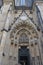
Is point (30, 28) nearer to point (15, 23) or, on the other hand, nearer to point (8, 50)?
point (15, 23)

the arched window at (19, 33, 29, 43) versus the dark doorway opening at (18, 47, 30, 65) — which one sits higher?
the arched window at (19, 33, 29, 43)

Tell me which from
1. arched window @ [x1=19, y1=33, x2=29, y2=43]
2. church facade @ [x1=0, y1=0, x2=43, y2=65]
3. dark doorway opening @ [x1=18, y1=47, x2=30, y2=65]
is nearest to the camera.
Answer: church facade @ [x1=0, y1=0, x2=43, y2=65]

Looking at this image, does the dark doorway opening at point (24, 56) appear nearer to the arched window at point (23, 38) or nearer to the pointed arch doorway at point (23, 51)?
the pointed arch doorway at point (23, 51)

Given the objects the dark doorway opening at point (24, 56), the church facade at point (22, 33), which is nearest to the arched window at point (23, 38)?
the church facade at point (22, 33)

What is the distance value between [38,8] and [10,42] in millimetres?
2998

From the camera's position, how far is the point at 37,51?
1218 centimetres

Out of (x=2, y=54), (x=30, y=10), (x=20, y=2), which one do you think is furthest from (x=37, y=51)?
(x=20, y=2)

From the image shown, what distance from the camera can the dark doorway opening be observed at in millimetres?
12345

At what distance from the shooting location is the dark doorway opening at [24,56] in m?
12.3

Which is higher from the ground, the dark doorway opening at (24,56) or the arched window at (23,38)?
the arched window at (23,38)

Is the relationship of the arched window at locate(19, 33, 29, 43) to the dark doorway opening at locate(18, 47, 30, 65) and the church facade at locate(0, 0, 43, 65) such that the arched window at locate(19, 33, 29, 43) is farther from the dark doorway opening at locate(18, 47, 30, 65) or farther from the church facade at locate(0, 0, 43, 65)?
the dark doorway opening at locate(18, 47, 30, 65)

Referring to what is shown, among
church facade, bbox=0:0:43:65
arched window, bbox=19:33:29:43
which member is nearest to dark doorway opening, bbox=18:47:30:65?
church facade, bbox=0:0:43:65

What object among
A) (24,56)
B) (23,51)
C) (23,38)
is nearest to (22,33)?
(23,38)

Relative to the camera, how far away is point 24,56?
12.6 meters
